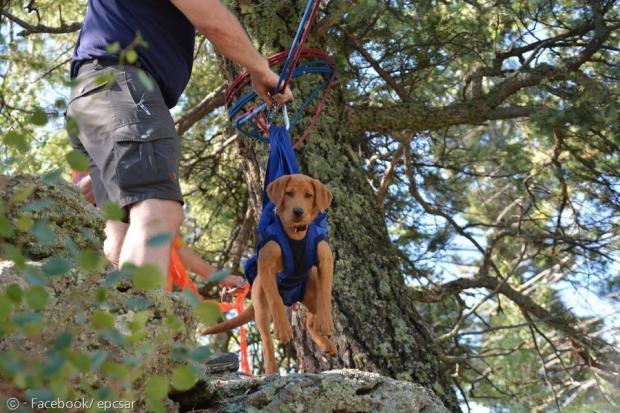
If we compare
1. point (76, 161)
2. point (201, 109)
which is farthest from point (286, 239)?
point (201, 109)

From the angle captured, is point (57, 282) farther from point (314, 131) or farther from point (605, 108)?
point (605, 108)

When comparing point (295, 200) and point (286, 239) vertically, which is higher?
point (295, 200)

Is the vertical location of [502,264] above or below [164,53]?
above

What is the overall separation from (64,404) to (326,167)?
298cm

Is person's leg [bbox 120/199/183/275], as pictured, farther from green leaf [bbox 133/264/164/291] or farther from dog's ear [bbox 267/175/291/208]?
green leaf [bbox 133/264/164/291]

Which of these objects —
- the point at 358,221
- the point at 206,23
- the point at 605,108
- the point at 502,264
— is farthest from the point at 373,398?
the point at 502,264

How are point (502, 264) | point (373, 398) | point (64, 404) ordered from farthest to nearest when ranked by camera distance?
point (502, 264) < point (373, 398) < point (64, 404)

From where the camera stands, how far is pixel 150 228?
3.21m

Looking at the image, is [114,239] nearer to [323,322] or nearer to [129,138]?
[129,138]

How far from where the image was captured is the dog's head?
3996mm

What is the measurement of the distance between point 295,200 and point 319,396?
1.12 meters

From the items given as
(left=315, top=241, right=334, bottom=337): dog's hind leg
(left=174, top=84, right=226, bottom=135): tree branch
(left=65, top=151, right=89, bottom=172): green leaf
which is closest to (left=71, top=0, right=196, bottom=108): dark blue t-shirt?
(left=315, top=241, right=334, bottom=337): dog's hind leg

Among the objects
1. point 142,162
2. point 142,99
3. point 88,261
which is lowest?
point 88,261

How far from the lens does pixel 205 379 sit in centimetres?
303
